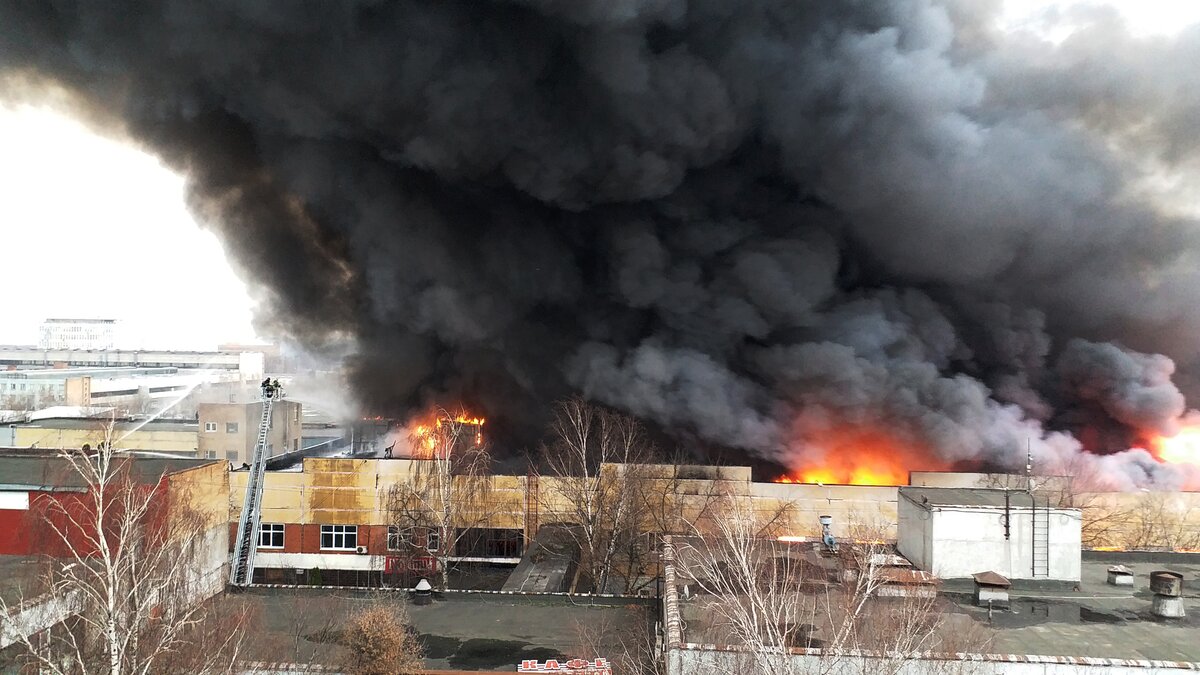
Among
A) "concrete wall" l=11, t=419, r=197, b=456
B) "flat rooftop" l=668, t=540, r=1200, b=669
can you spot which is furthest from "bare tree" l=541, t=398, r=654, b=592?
"concrete wall" l=11, t=419, r=197, b=456

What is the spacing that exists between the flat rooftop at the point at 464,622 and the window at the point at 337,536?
31.8 ft

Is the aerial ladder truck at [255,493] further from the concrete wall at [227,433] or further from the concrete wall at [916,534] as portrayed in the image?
the concrete wall at [227,433]

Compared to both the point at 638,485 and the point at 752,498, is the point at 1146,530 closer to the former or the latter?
the point at 752,498

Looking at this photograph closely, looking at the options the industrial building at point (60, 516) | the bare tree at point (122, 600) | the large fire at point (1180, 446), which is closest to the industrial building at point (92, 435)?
the industrial building at point (60, 516)

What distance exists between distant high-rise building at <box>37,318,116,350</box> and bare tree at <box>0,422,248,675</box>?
11335 centimetres

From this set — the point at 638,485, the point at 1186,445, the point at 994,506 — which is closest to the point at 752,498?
the point at 638,485

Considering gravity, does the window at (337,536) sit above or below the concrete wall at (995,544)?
below

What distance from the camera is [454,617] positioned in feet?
44.2

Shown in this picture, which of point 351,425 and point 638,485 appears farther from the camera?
point 351,425

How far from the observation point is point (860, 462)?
27281mm

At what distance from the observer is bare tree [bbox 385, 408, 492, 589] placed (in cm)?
2184

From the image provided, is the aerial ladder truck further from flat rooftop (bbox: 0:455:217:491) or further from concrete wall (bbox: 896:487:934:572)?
concrete wall (bbox: 896:487:934:572)

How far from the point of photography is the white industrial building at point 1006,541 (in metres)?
13.3

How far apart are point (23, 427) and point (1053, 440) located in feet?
A: 117
